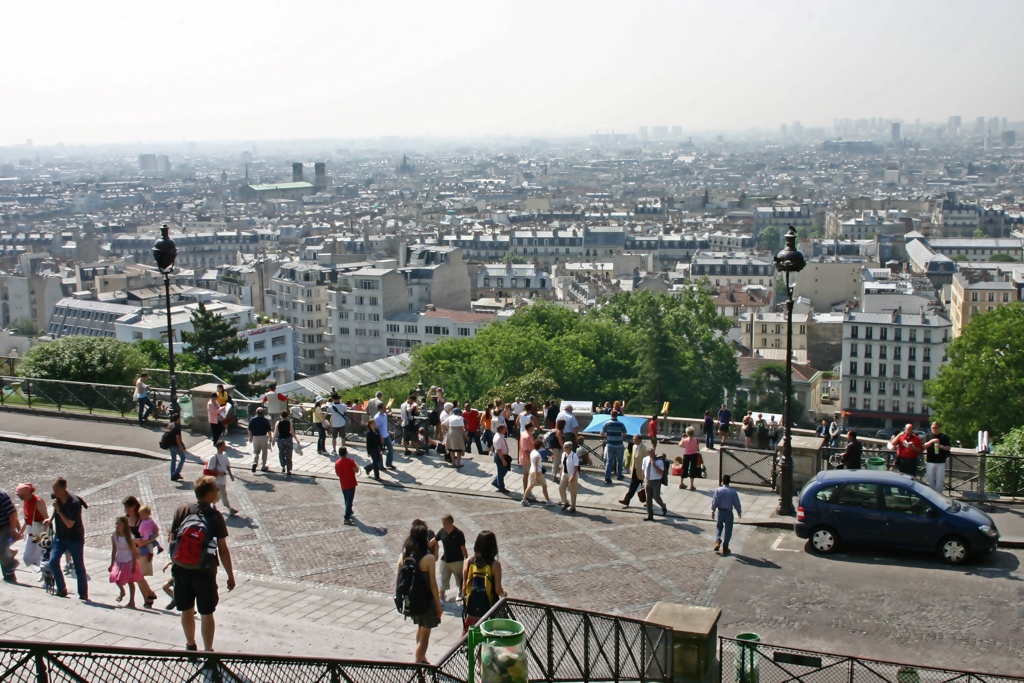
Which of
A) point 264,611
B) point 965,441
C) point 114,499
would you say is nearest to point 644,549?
point 264,611

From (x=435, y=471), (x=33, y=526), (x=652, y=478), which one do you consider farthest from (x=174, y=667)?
(x=435, y=471)

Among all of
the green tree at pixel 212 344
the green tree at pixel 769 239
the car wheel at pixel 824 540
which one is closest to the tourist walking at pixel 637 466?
the car wheel at pixel 824 540

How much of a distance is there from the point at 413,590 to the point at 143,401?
1378 cm

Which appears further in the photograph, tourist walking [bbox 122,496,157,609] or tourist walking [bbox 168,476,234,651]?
tourist walking [bbox 122,496,157,609]

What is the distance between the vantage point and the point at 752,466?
1888 cm

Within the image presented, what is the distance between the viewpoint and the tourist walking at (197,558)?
9.59m

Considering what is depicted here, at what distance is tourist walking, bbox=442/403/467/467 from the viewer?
64.7ft

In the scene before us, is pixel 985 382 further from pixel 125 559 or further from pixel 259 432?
pixel 125 559

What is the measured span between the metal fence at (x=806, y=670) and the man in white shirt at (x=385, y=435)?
9.66m

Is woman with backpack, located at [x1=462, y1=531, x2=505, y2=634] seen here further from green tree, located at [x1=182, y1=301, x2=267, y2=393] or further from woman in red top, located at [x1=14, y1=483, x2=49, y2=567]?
green tree, located at [x1=182, y1=301, x2=267, y2=393]

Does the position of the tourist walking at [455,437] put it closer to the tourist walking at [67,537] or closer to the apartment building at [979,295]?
the tourist walking at [67,537]

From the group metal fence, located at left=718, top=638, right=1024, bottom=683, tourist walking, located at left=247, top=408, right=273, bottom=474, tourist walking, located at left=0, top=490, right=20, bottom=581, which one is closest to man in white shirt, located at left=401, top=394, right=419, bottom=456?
tourist walking, located at left=247, top=408, right=273, bottom=474

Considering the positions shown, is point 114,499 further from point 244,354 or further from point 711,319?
point 244,354

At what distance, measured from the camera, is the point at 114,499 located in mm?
17234
